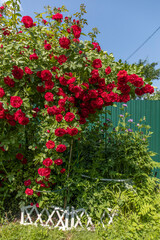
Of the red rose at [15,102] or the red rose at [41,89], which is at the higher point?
the red rose at [41,89]

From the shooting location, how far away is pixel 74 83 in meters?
2.14

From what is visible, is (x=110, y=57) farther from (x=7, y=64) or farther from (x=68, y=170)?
(x=68, y=170)

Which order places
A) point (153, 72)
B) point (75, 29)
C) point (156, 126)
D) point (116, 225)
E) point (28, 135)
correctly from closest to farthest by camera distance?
point (75, 29)
point (116, 225)
point (28, 135)
point (156, 126)
point (153, 72)

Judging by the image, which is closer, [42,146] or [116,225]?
[116,225]

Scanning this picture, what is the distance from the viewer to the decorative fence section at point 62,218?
2395mm

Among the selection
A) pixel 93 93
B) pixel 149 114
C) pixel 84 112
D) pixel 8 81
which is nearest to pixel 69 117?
pixel 84 112

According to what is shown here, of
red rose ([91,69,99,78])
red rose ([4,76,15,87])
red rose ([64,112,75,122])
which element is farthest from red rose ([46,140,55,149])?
red rose ([91,69,99,78])

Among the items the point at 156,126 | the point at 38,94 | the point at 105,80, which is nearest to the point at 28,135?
the point at 38,94

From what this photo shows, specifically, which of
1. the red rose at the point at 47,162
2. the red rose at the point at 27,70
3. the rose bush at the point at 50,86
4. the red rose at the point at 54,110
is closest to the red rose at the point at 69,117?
the rose bush at the point at 50,86

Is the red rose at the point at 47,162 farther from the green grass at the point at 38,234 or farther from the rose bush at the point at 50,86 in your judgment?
the green grass at the point at 38,234

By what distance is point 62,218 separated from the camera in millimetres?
2494

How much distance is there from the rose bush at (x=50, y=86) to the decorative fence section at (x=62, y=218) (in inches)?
8.0

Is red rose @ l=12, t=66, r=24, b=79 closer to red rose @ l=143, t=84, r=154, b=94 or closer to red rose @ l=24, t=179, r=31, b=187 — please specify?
red rose @ l=24, t=179, r=31, b=187

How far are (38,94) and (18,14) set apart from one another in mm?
916
